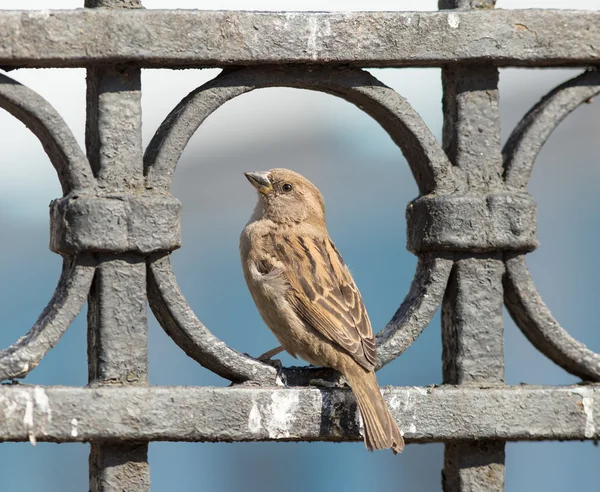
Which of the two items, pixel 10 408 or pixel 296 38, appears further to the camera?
pixel 296 38

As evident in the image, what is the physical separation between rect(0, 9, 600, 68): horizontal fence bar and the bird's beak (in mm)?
1294

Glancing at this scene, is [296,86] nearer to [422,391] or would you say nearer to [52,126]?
[52,126]

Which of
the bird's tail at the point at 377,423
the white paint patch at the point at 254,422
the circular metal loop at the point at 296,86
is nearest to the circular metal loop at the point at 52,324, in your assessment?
the circular metal loop at the point at 296,86

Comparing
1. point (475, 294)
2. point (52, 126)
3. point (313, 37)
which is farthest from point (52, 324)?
point (475, 294)

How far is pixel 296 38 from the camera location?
311 centimetres

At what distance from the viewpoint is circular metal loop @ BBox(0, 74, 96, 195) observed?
301cm

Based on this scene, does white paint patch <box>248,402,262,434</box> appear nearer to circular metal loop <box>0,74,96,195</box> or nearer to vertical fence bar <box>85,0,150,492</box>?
vertical fence bar <box>85,0,150,492</box>

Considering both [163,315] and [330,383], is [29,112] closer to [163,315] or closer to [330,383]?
[163,315]

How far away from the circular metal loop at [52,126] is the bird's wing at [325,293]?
992 mm

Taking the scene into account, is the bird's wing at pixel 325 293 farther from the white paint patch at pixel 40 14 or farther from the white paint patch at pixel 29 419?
the white paint patch at pixel 40 14

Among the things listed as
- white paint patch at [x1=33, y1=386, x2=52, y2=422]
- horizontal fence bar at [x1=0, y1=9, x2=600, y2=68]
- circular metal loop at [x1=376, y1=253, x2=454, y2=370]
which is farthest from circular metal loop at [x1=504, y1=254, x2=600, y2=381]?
white paint patch at [x1=33, y1=386, x2=52, y2=422]

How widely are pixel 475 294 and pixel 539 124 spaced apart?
0.52 meters

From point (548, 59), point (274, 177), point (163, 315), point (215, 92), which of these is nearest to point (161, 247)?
point (163, 315)

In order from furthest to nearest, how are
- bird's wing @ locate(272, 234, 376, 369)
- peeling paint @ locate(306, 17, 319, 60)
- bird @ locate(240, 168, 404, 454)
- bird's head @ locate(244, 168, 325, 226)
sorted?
bird's head @ locate(244, 168, 325, 226) < bird's wing @ locate(272, 234, 376, 369) < bird @ locate(240, 168, 404, 454) < peeling paint @ locate(306, 17, 319, 60)
